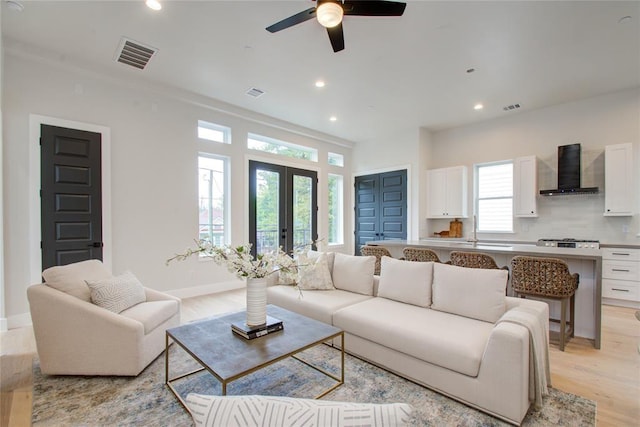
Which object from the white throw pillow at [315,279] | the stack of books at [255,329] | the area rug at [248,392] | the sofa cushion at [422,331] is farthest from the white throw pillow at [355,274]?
the stack of books at [255,329]

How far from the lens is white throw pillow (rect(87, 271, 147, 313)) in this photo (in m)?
2.53

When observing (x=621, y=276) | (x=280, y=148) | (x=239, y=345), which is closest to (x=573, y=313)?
(x=621, y=276)

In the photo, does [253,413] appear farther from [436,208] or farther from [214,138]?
[436,208]

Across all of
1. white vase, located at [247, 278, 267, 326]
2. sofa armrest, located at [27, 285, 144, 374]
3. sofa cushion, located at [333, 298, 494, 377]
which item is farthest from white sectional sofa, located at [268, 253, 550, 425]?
sofa armrest, located at [27, 285, 144, 374]

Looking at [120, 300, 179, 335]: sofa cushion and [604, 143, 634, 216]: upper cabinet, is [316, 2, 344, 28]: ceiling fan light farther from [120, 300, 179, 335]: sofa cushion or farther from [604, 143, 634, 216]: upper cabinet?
[604, 143, 634, 216]: upper cabinet

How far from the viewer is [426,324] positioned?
2.34 metres

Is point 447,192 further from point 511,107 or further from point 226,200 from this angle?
point 226,200

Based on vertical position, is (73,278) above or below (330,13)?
below

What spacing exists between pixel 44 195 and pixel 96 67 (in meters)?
1.75

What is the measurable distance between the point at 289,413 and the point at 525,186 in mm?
6096

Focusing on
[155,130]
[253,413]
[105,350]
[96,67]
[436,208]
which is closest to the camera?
[253,413]

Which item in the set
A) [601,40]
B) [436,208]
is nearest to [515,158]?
[436,208]

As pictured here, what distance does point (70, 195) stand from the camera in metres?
3.73

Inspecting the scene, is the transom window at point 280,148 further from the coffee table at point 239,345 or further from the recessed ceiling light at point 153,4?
the coffee table at point 239,345
